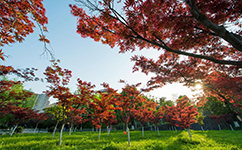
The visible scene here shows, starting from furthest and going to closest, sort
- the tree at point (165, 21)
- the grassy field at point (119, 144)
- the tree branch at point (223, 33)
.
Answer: the grassy field at point (119, 144)
the tree at point (165, 21)
the tree branch at point (223, 33)

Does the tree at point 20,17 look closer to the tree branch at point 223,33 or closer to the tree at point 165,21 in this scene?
the tree at point 165,21

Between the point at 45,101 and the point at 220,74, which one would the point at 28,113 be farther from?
the point at 45,101

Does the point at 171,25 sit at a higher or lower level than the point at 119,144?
higher

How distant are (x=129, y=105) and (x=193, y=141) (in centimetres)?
514

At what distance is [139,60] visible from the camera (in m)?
5.17

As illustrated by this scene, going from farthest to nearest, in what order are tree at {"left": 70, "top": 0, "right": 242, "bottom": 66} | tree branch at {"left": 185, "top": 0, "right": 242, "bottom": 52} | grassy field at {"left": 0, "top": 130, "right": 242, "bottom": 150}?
grassy field at {"left": 0, "top": 130, "right": 242, "bottom": 150} → tree at {"left": 70, "top": 0, "right": 242, "bottom": 66} → tree branch at {"left": 185, "top": 0, "right": 242, "bottom": 52}

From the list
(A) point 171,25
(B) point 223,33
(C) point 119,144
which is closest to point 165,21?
(A) point 171,25

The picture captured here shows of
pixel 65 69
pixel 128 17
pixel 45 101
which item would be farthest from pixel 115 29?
pixel 45 101

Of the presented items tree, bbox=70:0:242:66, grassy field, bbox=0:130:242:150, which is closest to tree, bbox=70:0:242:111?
tree, bbox=70:0:242:66

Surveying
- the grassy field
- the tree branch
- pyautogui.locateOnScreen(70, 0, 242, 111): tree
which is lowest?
the grassy field

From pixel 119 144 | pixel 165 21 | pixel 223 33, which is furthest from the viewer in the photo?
pixel 119 144

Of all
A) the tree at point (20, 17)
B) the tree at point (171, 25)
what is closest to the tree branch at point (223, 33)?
the tree at point (171, 25)

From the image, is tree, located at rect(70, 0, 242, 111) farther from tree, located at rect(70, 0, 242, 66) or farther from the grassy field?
the grassy field

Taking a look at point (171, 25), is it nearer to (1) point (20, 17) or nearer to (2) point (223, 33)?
(2) point (223, 33)
